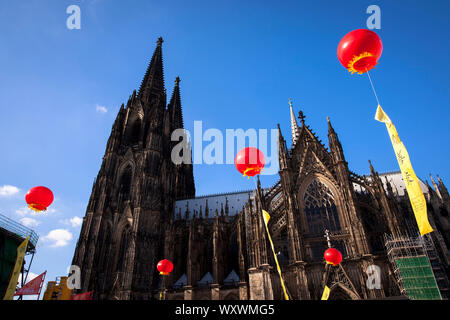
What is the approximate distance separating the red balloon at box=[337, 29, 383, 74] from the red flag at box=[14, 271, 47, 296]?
86.6 feet

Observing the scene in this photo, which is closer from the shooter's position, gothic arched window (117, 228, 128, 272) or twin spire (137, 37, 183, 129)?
gothic arched window (117, 228, 128, 272)

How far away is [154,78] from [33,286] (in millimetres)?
32177

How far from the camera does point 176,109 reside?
5072cm

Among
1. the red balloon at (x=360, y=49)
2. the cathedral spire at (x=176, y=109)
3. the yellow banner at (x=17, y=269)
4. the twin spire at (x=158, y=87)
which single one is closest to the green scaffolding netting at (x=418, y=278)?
the red balloon at (x=360, y=49)

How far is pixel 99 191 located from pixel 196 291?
52.7ft

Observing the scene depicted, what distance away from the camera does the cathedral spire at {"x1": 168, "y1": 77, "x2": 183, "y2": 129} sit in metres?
46.9

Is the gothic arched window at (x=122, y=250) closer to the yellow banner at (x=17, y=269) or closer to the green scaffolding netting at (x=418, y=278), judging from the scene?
the yellow banner at (x=17, y=269)

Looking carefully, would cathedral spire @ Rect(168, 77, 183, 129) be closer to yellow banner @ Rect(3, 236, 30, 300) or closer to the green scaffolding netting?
yellow banner @ Rect(3, 236, 30, 300)

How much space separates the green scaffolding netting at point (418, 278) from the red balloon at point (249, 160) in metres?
12.5

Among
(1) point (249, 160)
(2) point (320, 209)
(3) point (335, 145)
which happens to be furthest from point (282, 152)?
(1) point (249, 160)

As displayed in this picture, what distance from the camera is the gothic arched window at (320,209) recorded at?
2130cm

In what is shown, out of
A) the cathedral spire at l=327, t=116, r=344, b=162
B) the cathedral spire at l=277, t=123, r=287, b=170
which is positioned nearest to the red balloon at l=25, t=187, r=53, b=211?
the cathedral spire at l=277, t=123, r=287, b=170

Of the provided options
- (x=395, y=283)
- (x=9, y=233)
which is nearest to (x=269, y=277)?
(x=395, y=283)
